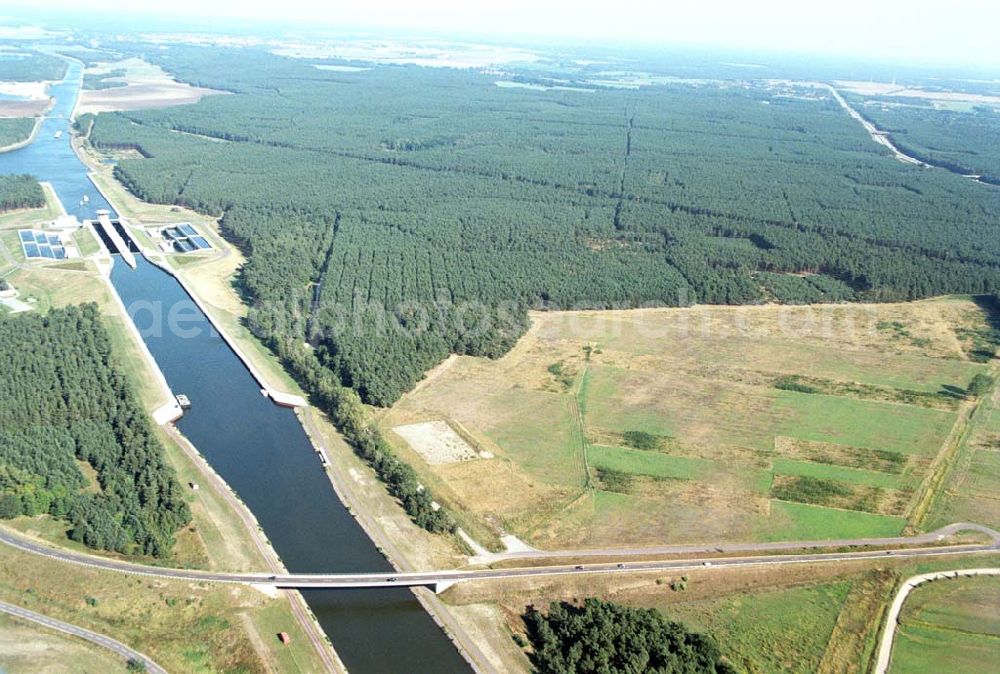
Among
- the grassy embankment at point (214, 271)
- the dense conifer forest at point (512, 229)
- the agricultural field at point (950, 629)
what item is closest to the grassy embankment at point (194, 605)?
the dense conifer forest at point (512, 229)

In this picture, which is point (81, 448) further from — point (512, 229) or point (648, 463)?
point (512, 229)

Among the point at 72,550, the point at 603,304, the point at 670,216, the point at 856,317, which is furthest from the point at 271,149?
the point at 72,550

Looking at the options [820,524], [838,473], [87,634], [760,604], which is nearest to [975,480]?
[838,473]

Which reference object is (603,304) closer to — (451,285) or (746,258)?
(451,285)

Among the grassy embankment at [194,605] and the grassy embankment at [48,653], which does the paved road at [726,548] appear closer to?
the grassy embankment at [194,605]

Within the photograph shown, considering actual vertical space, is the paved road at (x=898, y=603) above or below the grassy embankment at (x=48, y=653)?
above
